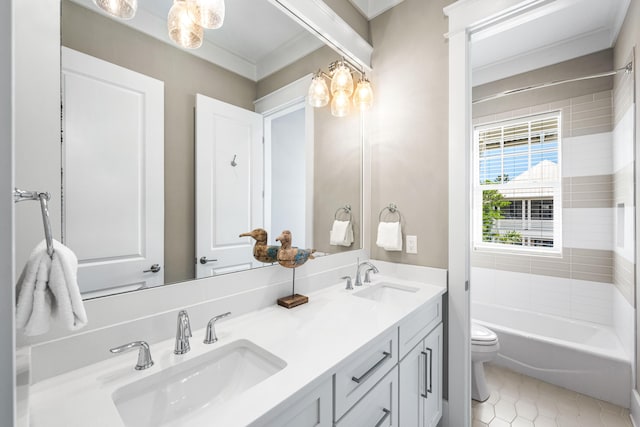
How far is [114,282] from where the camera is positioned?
0.87 meters

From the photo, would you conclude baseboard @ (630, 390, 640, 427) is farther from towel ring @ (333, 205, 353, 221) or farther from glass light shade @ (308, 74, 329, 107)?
glass light shade @ (308, 74, 329, 107)

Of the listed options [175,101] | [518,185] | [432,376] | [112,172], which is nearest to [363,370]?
[432,376]

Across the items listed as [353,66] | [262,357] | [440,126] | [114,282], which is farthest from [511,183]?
[114,282]

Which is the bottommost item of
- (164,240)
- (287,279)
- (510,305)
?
(510,305)

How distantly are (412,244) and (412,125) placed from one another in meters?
0.72

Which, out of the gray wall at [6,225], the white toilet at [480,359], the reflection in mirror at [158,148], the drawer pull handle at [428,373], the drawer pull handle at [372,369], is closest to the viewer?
the gray wall at [6,225]

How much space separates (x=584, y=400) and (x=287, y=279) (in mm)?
2224

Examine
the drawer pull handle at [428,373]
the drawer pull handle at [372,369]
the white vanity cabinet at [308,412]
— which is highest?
the white vanity cabinet at [308,412]

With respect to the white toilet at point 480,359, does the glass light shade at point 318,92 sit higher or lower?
higher

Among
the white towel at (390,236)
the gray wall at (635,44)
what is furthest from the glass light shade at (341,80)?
the gray wall at (635,44)

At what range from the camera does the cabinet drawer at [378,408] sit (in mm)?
903

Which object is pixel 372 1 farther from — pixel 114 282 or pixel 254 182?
pixel 114 282

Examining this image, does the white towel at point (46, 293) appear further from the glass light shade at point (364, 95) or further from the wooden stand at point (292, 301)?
the glass light shade at point (364, 95)

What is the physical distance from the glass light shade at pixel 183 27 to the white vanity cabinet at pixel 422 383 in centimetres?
149
